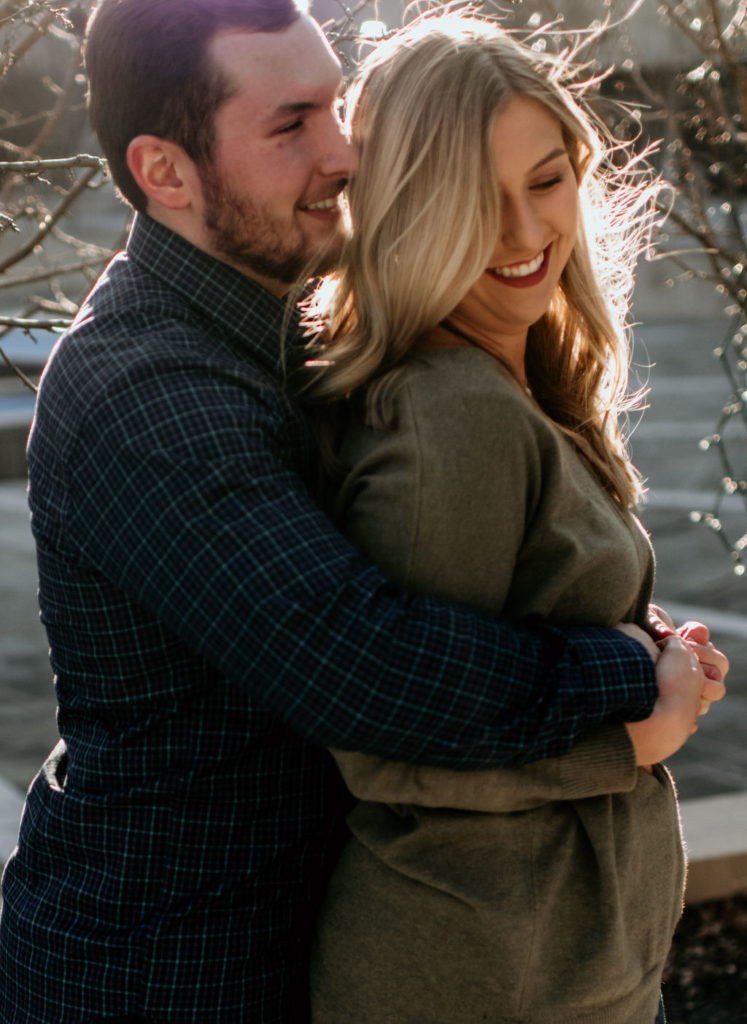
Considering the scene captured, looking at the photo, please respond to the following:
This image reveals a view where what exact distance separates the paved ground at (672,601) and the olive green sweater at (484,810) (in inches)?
107

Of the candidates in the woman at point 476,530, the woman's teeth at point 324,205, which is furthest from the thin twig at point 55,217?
the woman at point 476,530

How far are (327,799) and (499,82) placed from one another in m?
0.94

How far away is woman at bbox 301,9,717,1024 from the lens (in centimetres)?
155

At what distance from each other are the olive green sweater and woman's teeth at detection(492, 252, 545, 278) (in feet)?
0.50

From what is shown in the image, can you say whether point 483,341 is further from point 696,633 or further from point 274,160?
point 696,633

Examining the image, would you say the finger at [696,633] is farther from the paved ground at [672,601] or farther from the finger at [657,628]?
the paved ground at [672,601]

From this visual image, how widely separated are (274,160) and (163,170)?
0.15m

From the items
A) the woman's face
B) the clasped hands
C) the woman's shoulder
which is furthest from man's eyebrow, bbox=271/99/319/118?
the clasped hands

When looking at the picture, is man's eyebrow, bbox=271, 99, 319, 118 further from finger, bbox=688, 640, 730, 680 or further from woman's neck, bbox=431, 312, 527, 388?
finger, bbox=688, 640, 730, 680

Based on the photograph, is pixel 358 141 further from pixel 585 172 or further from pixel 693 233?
pixel 693 233

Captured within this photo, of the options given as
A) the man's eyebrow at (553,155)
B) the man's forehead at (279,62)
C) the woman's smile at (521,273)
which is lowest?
the woman's smile at (521,273)

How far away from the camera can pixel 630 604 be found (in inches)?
67.8

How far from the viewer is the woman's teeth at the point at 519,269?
1.76 m

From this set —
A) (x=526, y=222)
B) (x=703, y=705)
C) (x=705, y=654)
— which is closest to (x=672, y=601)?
(x=705, y=654)
